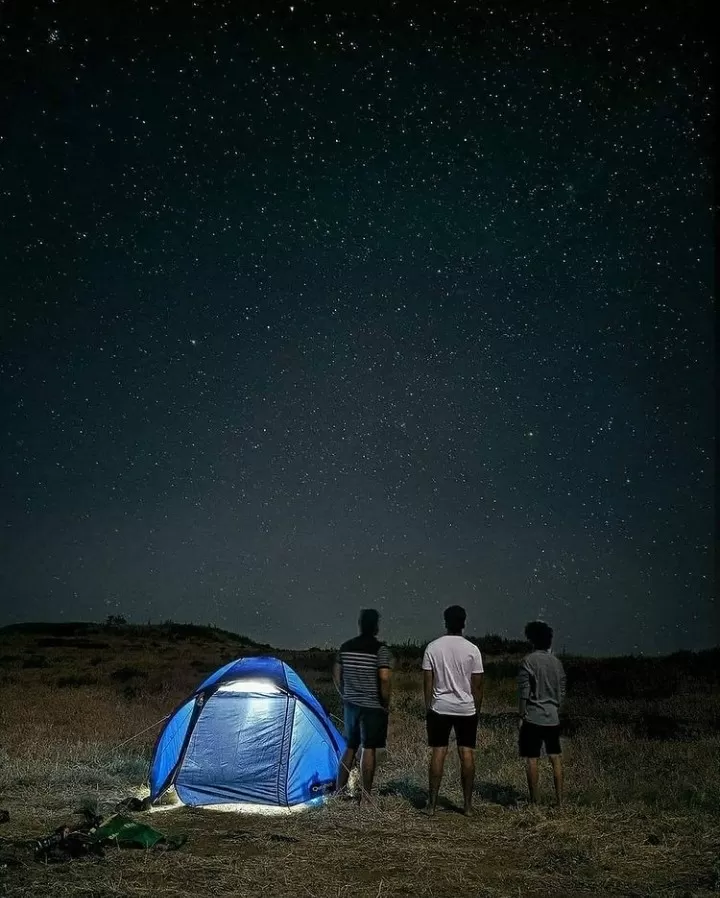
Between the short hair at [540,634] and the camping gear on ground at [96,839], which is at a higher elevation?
the short hair at [540,634]

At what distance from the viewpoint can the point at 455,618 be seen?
8367mm

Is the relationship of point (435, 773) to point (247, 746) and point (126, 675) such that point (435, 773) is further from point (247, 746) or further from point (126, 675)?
point (126, 675)

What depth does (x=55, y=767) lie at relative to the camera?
33.9 ft

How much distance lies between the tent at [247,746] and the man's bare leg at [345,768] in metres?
0.08

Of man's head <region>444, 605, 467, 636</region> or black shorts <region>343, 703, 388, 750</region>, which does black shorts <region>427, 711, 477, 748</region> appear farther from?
man's head <region>444, 605, 467, 636</region>

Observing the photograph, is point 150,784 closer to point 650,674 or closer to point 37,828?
point 37,828

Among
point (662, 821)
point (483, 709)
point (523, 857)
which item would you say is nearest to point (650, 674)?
point (483, 709)

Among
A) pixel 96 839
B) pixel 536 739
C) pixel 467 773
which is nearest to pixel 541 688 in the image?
pixel 536 739

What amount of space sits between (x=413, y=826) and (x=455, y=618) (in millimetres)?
1958

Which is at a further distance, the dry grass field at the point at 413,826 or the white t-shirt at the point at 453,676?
the white t-shirt at the point at 453,676

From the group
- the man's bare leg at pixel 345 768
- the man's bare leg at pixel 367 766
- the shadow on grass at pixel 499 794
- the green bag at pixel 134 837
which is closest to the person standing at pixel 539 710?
the shadow on grass at pixel 499 794

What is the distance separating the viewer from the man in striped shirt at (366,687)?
8.55 meters

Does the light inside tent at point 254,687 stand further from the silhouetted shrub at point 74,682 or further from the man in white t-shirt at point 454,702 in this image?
the silhouetted shrub at point 74,682

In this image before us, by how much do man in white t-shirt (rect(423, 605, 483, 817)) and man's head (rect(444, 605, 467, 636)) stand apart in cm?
1
